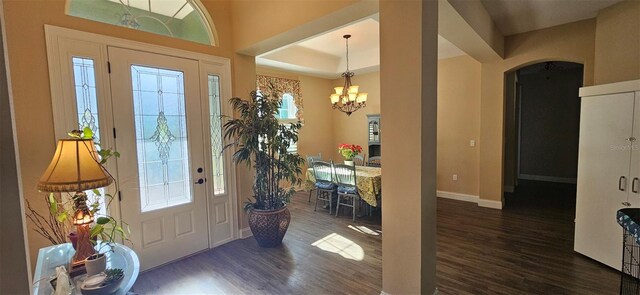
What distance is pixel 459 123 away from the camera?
530 cm

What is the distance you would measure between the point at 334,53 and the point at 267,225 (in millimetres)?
4248

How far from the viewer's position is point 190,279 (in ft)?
8.91

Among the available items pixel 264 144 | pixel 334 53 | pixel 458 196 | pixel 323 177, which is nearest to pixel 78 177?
pixel 264 144

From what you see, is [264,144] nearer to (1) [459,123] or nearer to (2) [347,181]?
(2) [347,181]

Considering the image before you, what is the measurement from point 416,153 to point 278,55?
4044 mm

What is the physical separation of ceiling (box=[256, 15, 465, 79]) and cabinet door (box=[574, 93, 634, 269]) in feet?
8.26

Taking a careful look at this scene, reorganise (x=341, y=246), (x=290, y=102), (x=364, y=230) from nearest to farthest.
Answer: (x=341, y=246)
(x=364, y=230)
(x=290, y=102)

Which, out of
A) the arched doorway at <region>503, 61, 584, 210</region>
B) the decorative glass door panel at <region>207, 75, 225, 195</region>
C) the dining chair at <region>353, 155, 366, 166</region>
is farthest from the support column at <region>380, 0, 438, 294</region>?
the arched doorway at <region>503, 61, 584, 210</region>

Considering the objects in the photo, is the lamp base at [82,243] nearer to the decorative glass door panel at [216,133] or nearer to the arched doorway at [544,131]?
the decorative glass door panel at [216,133]

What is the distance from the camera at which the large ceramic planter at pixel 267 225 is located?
3.32 m

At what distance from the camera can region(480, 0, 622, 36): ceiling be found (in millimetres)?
3246

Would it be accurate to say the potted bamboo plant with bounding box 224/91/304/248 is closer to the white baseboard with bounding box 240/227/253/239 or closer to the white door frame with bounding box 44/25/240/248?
the white baseboard with bounding box 240/227/253/239

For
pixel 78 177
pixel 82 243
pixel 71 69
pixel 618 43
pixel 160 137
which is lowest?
pixel 82 243

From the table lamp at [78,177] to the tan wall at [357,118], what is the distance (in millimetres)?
5560
